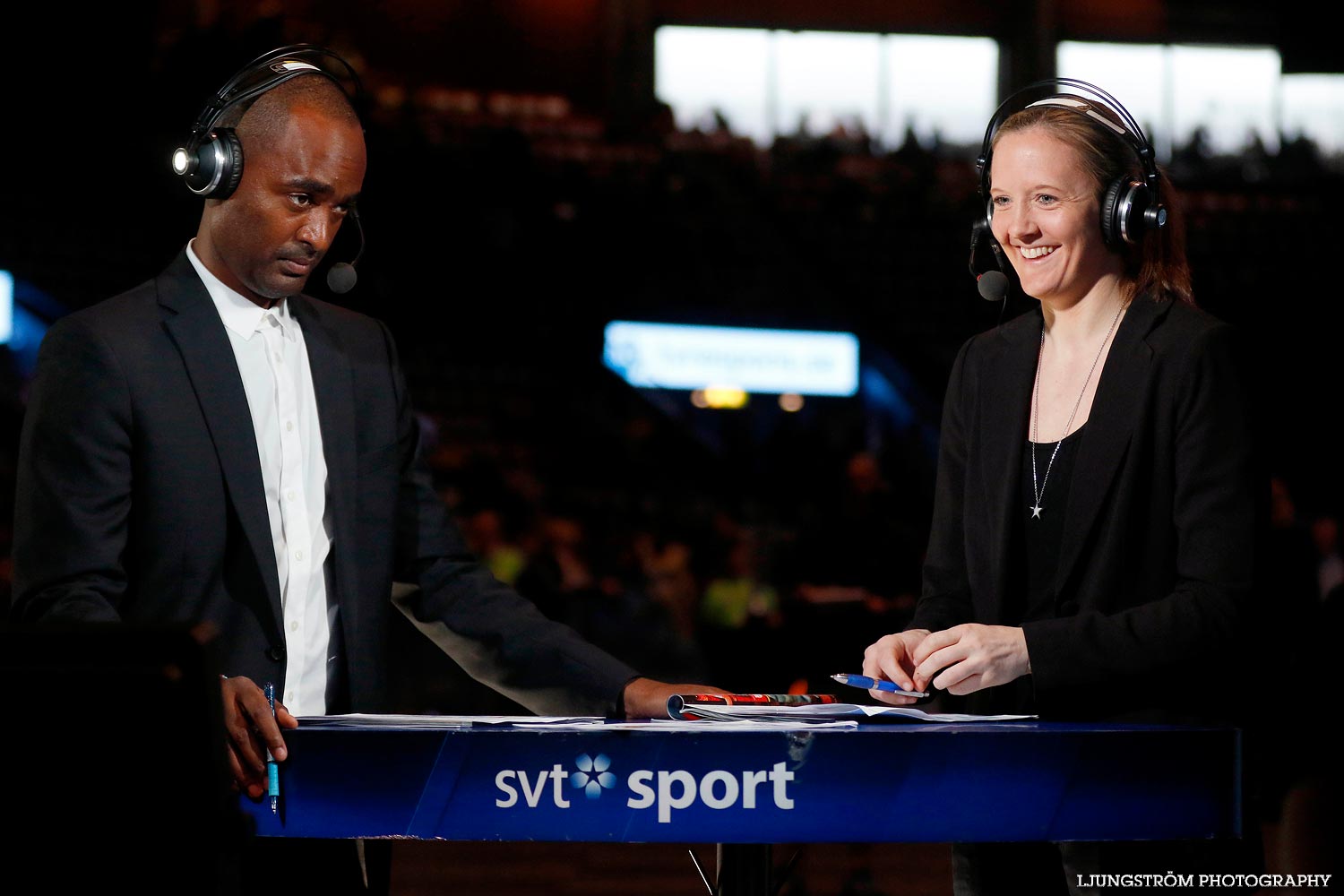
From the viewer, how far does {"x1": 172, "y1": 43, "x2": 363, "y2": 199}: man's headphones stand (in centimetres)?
215

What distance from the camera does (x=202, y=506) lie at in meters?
2.03

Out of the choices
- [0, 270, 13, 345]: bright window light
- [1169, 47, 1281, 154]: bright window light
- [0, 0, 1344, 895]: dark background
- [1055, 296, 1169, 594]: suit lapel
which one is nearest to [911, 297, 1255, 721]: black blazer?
[1055, 296, 1169, 594]: suit lapel

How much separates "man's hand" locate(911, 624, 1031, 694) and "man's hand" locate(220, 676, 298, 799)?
0.80 m

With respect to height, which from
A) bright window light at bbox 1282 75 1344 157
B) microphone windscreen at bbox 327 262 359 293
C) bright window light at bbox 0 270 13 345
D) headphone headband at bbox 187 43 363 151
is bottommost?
microphone windscreen at bbox 327 262 359 293

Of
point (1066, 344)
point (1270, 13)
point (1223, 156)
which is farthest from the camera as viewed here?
point (1270, 13)

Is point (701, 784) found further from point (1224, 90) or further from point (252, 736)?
point (1224, 90)

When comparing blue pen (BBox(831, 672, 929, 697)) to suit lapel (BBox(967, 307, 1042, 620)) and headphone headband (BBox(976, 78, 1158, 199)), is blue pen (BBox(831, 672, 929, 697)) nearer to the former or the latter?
suit lapel (BBox(967, 307, 1042, 620))

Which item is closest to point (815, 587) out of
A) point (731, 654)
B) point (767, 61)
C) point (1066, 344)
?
point (731, 654)

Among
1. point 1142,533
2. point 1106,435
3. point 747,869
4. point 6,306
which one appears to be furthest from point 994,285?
point 6,306

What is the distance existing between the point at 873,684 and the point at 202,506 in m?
0.96

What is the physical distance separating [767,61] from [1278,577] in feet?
69.3

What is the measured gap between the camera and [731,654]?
226 inches

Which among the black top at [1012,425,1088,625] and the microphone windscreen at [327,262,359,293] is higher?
the microphone windscreen at [327,262,359,293]

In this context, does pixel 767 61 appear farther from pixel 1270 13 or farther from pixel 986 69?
pixel 1270 13
